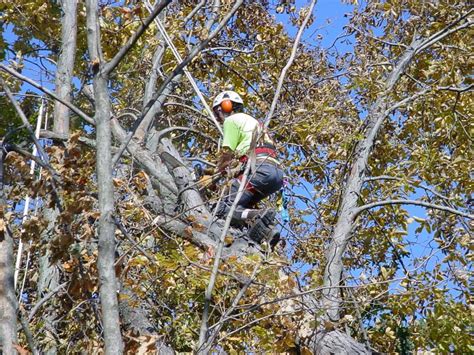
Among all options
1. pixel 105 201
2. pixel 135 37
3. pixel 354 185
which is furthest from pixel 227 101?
pixel 105 201

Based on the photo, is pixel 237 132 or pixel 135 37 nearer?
pixel 135 37

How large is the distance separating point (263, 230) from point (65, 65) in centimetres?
248

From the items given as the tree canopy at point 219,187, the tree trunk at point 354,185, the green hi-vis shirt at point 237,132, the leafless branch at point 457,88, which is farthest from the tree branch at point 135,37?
the leafless branch at point 457,88

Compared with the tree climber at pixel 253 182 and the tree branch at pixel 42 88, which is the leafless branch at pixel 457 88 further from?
the tree branch at pixel 42 88

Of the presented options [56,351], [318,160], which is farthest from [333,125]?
[56,351]

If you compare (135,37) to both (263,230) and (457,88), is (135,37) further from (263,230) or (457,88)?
(457,88)

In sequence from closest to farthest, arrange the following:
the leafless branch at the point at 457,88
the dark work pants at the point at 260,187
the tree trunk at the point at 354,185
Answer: the dark work pants at the point at 260,187 < the tree trunk at the point at 354,185 < the leafless branch at the point at 457,88

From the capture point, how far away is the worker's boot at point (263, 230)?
7227 mm

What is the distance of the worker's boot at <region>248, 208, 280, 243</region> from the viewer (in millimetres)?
7227

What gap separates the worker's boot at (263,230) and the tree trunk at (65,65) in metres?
1.92

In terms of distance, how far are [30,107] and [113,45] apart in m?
1.34

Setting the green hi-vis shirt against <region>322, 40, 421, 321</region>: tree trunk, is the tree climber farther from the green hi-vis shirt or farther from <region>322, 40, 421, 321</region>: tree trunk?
<region>322, 40, 421, 321</region>: tree trunk

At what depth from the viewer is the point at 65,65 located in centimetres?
809

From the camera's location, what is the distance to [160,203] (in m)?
7.20
